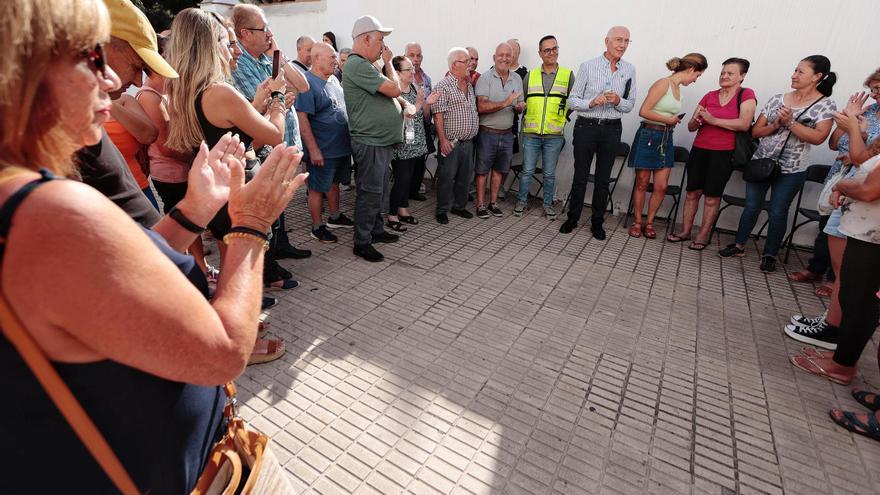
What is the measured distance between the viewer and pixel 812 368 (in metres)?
2.90

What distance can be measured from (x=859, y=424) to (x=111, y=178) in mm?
3879

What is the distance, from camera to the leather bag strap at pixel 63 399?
64 cm

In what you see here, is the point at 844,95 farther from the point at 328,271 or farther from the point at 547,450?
the point at 328,271

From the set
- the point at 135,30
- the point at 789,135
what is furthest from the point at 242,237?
the point at 789,135

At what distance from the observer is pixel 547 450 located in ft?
7.21

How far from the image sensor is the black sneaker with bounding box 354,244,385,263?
429 centimetres

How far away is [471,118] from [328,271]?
8.62 ft

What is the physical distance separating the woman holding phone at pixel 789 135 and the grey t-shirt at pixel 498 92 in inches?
106

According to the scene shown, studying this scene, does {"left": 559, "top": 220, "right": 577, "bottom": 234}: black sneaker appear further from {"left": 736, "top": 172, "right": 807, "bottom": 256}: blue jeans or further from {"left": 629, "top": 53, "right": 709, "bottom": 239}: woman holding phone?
{"left": 736, "top": 172, "right": 807, "bottom": 256}: blue jeans

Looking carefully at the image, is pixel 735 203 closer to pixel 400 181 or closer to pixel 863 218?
pixel 863 218

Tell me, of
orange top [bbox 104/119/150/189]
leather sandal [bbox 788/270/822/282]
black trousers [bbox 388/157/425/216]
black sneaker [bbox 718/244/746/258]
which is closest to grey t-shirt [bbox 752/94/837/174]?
black sneaker [bbox 718/244/746/258]

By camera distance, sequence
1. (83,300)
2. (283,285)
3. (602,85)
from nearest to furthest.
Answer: (83,300), (283,285), (602,85)

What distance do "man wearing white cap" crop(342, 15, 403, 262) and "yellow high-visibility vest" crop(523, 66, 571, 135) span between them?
195cm

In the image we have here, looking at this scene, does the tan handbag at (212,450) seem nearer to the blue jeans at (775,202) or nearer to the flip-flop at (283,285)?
the flip-flop at (283,285)
